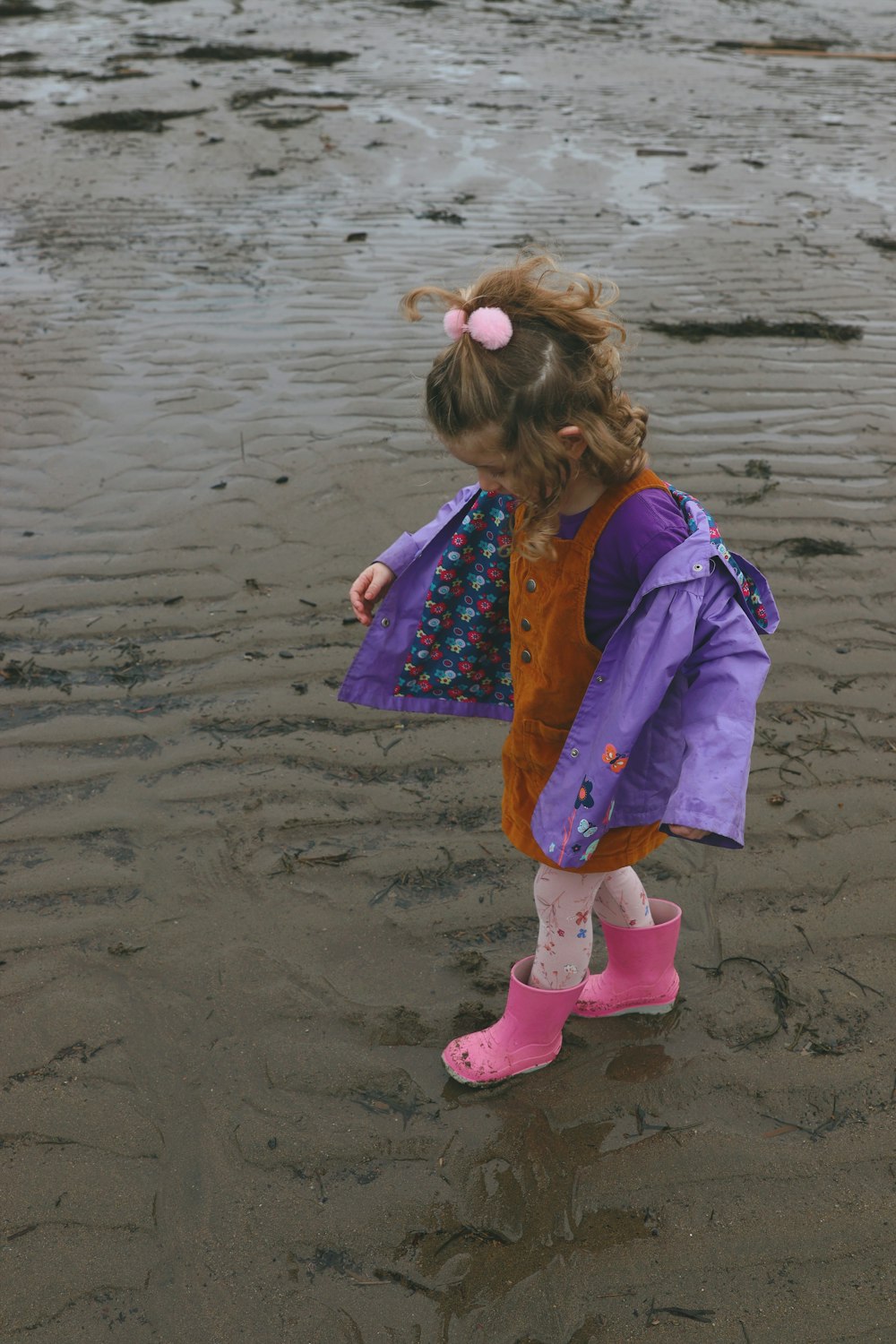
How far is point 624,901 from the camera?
249 cm

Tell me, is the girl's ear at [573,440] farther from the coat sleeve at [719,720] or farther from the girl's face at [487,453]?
the coat sleeve at [719,720]

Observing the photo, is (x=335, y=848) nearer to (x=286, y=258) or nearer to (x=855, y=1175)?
(x=855, y=1175)

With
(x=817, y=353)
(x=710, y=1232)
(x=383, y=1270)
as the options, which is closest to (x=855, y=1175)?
(x=710, y=1232)

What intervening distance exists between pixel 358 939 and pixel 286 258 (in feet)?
18.2

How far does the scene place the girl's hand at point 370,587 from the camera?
2420 mm

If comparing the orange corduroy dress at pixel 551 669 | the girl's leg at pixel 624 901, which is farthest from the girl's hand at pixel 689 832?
the girl's leg at pixel 624 901

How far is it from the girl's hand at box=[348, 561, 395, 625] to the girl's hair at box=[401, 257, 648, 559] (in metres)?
0.56

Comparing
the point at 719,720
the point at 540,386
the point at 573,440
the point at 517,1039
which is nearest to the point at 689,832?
the point at 719,720

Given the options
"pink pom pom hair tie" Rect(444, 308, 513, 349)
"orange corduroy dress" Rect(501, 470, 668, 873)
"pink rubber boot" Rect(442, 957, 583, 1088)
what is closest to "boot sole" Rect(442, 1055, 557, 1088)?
"pink rubber boot" Rect(442, 957, 583, 1088)

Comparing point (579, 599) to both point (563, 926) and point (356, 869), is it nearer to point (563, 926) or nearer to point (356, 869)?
point (563, 926)

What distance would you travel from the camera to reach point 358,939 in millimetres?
2811

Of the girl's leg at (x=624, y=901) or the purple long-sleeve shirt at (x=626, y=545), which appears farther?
the girl's leg at (x=624, y=901)

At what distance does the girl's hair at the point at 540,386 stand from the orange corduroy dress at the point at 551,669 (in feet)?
0.27

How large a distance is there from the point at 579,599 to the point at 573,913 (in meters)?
0.72
